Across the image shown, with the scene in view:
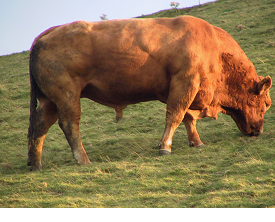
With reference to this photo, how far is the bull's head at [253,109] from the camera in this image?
9016 millimetres

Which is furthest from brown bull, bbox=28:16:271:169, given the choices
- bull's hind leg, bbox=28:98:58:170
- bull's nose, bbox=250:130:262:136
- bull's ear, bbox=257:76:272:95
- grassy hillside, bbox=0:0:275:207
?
bull's nose, bbox=250:130:262:136

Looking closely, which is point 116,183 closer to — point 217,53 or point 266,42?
point 217,53

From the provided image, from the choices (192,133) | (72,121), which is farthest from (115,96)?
(192,133)

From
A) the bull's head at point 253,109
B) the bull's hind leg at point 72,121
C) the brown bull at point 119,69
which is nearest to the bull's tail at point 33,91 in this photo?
the brown bull at point 119,69

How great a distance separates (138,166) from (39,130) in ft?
7.89

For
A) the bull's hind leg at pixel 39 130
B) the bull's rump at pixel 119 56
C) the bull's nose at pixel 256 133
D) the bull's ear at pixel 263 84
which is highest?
the bull's rump at pixel 119 56

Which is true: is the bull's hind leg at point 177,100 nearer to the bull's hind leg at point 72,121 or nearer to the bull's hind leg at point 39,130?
the bull's hind leg at point 72,121

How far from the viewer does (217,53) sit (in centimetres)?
852

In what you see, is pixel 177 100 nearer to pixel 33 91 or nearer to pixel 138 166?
pixel 138 166

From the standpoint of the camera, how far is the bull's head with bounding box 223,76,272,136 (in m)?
9.02

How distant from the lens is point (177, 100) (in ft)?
26.2

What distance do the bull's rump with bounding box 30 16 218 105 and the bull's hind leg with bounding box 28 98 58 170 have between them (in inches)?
26.3

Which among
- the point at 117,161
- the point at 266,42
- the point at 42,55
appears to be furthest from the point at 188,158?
the point at 266,42

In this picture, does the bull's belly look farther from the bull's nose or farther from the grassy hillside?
the bull's nose
